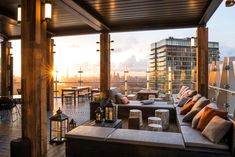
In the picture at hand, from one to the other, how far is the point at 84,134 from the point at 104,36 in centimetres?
452

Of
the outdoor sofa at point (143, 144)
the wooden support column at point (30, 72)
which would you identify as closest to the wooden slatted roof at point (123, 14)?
the wooden support column at point (30, 72)

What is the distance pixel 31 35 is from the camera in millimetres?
2992

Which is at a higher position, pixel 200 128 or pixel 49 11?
pixel 49 11

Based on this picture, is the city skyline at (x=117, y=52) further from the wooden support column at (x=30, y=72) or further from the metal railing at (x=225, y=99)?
the wooden support column at (x=30, y=72)

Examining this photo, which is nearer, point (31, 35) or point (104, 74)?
point (31, 35)

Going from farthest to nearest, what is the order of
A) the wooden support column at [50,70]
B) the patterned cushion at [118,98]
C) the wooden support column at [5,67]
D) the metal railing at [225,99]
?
the wooden support column at [5,67] → the wooden support column at [50,70] → the patterned cushion at [118,98] → the metal railing at [225,99]

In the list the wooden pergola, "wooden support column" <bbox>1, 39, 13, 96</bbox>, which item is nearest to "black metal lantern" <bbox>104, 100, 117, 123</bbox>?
the wooden pergola

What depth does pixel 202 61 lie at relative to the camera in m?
5.81

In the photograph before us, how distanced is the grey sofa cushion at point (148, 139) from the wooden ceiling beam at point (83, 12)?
9.22ft

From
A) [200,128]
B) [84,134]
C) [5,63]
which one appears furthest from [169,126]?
[5,63]

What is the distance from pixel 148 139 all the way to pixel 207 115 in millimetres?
1133

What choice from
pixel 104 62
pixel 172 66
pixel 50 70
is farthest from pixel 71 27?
pixel 172 66

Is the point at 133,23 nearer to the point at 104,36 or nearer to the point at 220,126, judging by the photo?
the point at 104,36

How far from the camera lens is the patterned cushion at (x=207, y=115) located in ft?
9.75
